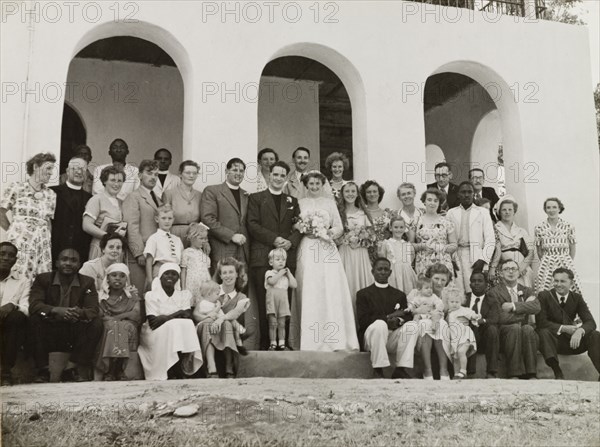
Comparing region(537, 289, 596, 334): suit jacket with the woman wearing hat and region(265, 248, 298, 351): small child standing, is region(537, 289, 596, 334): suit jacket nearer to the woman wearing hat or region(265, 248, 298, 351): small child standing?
region(265, 248, 298, 351): small child standing

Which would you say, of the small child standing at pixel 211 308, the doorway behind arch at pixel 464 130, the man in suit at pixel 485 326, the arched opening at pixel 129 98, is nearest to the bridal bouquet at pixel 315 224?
the small child standing at pixel 211 308

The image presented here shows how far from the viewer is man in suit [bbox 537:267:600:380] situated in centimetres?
852

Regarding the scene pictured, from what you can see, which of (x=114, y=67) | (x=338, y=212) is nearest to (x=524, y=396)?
(x=338, y=212)

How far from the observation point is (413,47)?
35.0ft

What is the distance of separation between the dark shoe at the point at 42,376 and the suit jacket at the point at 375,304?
3053mm

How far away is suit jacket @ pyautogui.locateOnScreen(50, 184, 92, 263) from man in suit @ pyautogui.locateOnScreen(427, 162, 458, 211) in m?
4.21

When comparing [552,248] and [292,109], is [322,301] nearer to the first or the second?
[552,248]

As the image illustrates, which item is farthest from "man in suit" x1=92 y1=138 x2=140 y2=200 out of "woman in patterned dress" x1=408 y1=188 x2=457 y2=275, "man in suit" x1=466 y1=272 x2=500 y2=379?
"man in suit" x1=466 y1=272 x2=500 y2=379

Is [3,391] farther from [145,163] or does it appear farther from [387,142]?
[387,142]

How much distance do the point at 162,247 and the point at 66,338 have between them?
4.28ft

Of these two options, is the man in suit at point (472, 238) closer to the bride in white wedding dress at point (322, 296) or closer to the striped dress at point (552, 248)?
the striped dress at point (552, 248)

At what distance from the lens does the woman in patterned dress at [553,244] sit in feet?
31.8

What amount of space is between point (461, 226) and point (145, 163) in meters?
3.70

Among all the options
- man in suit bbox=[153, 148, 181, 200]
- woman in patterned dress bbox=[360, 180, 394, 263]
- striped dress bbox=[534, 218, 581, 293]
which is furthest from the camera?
striped dress bbox=[534, 218, 581, 293]
